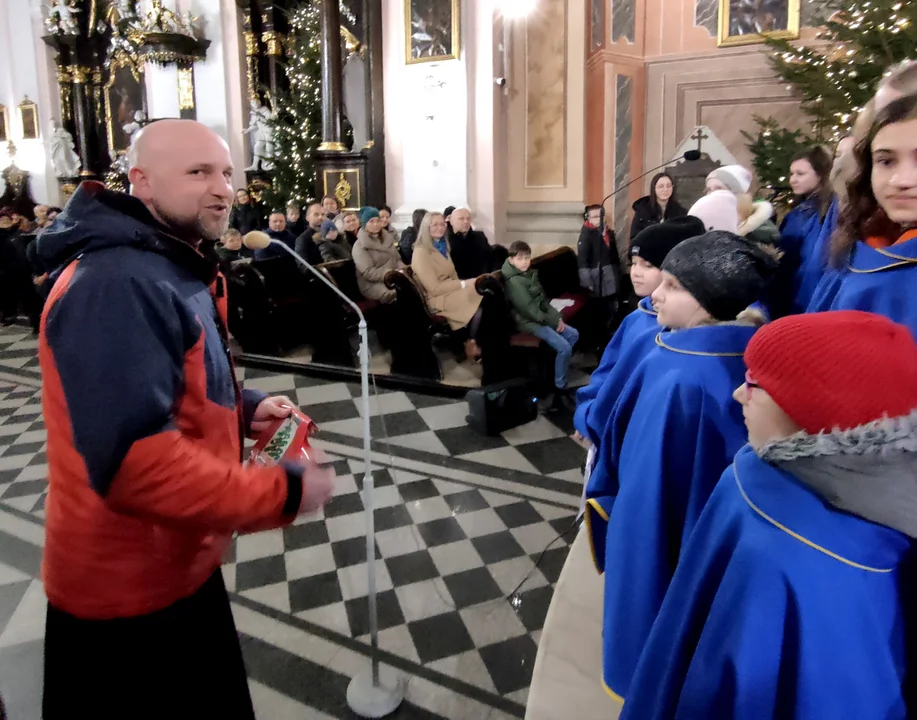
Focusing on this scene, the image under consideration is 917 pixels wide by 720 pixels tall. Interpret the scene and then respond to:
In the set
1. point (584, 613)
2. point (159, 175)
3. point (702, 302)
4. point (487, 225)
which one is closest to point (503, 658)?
point (584, 613)

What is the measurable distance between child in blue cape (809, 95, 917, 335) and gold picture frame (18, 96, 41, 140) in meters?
16.4

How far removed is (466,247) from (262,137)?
559 centimetres

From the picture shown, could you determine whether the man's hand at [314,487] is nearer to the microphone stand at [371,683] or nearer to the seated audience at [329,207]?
the microphone stand at [371,683]

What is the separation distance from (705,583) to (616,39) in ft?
29.4

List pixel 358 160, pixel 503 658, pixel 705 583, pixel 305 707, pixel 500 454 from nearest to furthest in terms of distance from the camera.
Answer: pixel 705 583
pixel 305 707
pixel 503 658
pixel 500 454
pixel 358 160

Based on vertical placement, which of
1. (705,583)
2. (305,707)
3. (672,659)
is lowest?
(305,707)

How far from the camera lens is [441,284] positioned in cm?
634

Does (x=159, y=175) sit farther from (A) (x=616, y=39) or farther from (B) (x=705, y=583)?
(A) (x=616, y=39)

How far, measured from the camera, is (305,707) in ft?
7.53

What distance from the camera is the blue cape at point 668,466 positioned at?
1.66 meters

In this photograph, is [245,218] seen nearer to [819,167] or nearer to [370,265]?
[370,265]

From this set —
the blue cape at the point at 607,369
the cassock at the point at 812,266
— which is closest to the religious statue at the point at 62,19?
the blue cape at the point at 607,369

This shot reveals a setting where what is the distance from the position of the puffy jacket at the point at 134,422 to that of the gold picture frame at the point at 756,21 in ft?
28.0

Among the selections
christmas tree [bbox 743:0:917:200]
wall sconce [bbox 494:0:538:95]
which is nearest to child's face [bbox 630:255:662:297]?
christmas tree [bbox 743:0:917:200]
